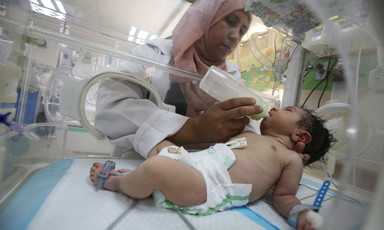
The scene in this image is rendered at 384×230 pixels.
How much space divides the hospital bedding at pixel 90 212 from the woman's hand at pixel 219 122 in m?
0.31

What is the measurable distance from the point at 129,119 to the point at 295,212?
0.71m

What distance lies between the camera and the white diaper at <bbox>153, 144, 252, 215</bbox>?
1.93 feet

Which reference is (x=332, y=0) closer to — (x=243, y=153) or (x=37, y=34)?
(x=243, y=153)

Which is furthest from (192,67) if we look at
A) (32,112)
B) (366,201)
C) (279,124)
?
(366,201)

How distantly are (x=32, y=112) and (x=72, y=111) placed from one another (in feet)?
0.56

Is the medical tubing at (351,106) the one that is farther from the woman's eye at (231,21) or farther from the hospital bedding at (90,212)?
the woman's eye at (231,21)

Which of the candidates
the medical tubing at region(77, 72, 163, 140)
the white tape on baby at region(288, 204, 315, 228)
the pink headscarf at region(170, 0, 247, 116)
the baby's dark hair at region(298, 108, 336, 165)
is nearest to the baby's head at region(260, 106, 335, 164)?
the baby's dark hair at region(298, 108, 336, 165)

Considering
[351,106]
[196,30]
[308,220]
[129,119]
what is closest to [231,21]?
[196,30]

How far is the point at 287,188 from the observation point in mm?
758

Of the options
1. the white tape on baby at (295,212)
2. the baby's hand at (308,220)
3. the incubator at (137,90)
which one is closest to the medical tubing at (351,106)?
the incubator at (137,90)

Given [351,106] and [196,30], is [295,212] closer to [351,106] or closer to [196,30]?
[351,106]

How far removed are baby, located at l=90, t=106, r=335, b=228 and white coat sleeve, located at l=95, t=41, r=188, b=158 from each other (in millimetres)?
72

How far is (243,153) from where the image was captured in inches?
29.7

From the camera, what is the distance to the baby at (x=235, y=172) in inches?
21.8
